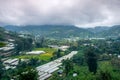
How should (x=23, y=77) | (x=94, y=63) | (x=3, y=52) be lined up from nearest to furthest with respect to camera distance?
(x=23, y=77), (x=94, y=63), (x=3, y=52)

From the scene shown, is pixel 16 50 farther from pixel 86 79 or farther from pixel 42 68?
pixel 86 79

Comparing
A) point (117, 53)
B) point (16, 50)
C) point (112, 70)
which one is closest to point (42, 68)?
point (112, 70)

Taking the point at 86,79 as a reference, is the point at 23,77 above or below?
above

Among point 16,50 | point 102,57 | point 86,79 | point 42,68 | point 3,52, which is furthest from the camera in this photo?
point 16,50

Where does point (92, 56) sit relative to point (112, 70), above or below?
above

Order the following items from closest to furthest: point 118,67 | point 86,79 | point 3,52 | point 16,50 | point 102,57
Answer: point 86,79 → point 118,67 → point 102,57 → point 3,52 → point 16,50

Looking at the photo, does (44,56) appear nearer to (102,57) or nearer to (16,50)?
(16,50)

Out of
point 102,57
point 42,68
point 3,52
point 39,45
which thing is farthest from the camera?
point 39,45

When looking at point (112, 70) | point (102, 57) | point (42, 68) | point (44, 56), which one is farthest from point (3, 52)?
point (112, 70)

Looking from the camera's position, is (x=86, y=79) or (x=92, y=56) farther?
(x=92, y=56)

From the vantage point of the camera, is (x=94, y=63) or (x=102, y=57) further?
(x=102, y=57)
